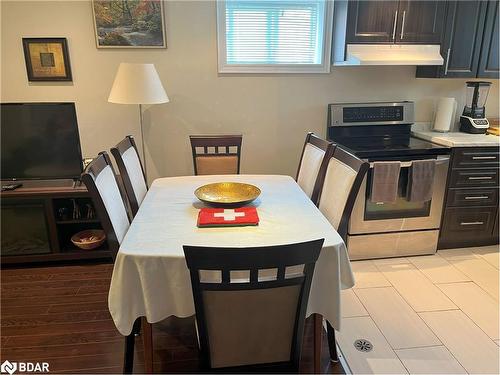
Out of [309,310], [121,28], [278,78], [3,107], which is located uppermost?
[121,28]

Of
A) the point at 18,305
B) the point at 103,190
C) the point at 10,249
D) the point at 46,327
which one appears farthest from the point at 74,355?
the point at 10,249

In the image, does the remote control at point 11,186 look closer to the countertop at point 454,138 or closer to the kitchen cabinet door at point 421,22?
the kitchen cabinet door at point 421,22

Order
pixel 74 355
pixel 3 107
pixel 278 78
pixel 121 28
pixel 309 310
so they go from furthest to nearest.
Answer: pixel 278 78
pixel 121 28
pixel 3 107
pixel 74 355
pixel 309 310

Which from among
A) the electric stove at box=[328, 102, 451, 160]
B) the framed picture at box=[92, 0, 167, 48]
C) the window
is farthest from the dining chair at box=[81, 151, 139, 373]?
the electric stove at box=[328, 102, 451, 160]

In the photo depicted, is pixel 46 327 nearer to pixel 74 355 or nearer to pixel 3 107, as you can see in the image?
pixel 74 355

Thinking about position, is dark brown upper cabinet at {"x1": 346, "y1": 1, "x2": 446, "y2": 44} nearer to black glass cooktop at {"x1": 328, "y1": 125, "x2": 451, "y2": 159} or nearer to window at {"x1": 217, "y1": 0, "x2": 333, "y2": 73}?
window at {"x1": 217, "y1": 0, "x2": 333, "y2": 73}

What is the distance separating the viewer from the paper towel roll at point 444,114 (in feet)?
10.5

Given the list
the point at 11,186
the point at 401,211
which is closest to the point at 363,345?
the point at 401,211

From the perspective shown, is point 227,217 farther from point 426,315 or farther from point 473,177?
point 473,177

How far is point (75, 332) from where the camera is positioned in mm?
2164

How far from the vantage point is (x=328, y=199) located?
2020mm

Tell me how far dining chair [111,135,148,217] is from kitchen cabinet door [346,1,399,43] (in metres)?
1.84

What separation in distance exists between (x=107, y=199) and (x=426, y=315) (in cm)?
203

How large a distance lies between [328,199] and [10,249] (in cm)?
247
